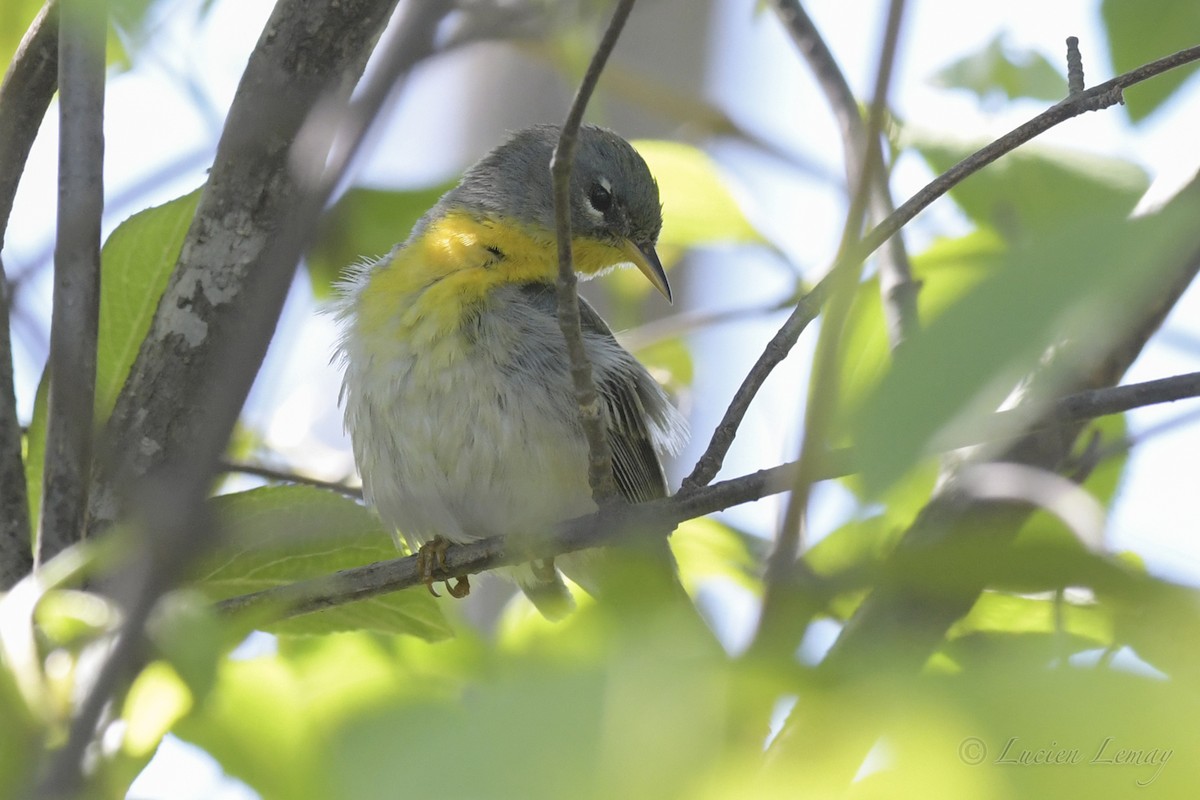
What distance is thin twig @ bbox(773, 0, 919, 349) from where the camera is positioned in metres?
3.22

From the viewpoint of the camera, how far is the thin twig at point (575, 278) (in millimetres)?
1499

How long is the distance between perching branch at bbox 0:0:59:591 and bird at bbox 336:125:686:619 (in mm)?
1035

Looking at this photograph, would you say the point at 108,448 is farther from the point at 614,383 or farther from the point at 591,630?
the point at 591,630

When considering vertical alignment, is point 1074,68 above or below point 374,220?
below

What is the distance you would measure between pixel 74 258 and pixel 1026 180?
2384 millimetres

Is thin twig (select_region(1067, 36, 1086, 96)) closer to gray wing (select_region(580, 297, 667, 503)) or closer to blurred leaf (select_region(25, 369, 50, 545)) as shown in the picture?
gray wing (select_region(580, 297, 667, 503))

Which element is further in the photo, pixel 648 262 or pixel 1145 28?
pixel 648 262

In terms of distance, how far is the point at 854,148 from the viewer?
11.1ft

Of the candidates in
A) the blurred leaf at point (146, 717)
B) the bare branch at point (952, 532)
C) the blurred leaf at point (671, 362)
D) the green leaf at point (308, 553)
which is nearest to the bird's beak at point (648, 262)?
the blurred leaf at point (671, 362)

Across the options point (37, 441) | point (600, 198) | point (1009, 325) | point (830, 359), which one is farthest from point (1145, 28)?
point (600, 198)

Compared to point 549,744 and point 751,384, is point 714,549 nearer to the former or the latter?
point 751,384

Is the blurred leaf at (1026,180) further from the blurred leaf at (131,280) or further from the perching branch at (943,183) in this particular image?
the blurred leaf at (131,280)

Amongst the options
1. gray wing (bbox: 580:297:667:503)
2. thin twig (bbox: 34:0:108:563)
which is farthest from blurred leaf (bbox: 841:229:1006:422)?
thin twig (bbox: 34:0:108:563)

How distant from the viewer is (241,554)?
2312 millimetres
